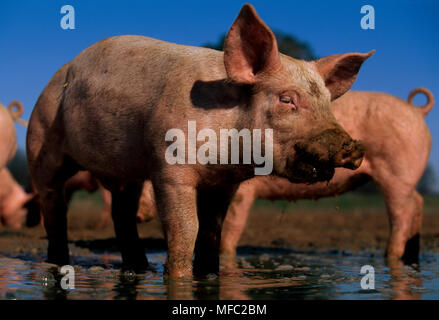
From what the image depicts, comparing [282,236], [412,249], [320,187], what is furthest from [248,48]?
[282,236]

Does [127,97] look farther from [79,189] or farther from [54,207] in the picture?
[79,189]

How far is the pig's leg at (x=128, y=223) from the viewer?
6.22m

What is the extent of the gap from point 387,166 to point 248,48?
4.11 meters

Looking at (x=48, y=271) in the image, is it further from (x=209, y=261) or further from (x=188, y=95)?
(x=188, y=95)

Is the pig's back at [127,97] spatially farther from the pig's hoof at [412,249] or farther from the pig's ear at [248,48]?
the pig's hoof at [412,249]

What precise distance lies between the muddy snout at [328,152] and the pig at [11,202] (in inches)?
428

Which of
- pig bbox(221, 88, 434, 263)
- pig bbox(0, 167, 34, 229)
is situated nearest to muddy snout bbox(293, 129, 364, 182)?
pig bbox(221, 88, 434, 263)

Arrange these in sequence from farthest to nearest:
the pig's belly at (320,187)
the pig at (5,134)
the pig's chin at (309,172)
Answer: the pig at (5,134)
the pig's belly at (320,187)
the pig's chin at (309,172)

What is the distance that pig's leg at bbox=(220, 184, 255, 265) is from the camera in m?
8.46

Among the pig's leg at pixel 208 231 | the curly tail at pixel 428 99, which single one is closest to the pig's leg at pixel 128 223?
the pig's leg at pixel 208 231

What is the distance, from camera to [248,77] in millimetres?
4641

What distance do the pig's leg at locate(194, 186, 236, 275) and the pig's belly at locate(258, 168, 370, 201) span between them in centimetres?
307

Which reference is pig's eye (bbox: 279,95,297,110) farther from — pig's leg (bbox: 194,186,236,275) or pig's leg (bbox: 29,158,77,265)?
pig's leg (bbox: 29,158,77,265)

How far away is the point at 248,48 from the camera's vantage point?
4.70m
